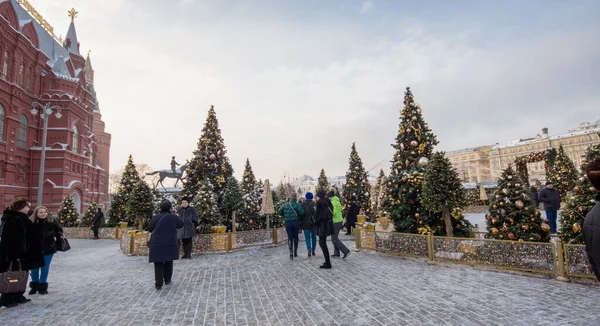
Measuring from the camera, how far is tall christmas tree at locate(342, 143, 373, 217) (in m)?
23.6

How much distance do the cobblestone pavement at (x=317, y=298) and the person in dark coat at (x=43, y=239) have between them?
1.13ft

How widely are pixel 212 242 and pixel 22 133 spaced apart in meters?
32.7

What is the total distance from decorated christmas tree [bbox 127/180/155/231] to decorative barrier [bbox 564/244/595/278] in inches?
861

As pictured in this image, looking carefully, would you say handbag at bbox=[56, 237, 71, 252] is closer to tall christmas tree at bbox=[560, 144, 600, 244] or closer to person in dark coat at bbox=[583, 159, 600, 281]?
person in dark coat at bbox=[583, 159, 600, 281]

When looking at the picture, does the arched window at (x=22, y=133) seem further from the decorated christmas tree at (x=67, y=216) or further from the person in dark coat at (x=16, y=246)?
the person in dark coat at (x=16, y=246)

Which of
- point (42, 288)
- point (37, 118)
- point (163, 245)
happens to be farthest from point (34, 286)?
point (37, 118)

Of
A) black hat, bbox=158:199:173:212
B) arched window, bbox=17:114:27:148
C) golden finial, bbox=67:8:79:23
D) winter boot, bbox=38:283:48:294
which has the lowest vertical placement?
winter boot, bbox=38:283:48:294

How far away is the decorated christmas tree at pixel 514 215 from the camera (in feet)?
24.6

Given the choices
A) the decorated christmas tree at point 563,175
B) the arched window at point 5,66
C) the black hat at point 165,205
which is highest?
the arched window at point 5,66

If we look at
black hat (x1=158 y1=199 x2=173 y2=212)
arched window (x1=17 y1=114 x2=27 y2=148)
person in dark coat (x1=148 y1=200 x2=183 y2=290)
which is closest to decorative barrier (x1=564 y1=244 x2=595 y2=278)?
person in dark coat (x1=148 y1=200 x2=183 y2=290)

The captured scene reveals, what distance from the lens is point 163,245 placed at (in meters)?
6.37

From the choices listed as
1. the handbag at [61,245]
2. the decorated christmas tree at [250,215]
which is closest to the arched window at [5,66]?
the decorated christmas tree at [250,215]

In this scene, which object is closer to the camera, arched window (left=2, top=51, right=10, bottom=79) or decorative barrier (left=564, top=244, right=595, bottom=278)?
decorative barrier (left=564, top=244, right=595, bottom=278)

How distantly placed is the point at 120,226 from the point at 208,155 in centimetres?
889
